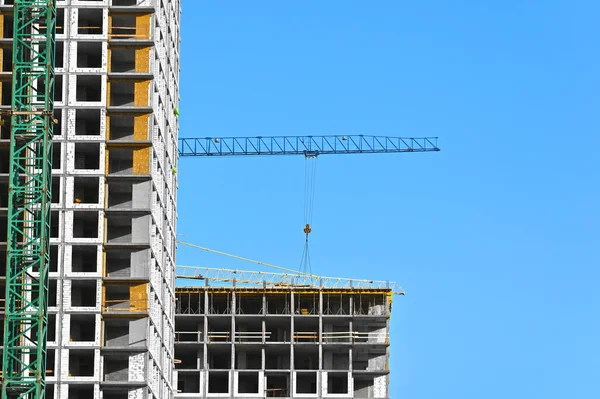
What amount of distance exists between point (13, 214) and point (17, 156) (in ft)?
16.5

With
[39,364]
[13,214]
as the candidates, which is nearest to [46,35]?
[13,214]

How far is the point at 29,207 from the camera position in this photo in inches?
7677

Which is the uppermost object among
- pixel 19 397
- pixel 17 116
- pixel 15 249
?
pixel 17 116

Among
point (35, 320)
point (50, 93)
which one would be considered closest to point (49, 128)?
point (50, 93)

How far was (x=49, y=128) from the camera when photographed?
632ft

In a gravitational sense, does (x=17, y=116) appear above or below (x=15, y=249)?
above

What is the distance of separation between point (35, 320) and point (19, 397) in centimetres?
669

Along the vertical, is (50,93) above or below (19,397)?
above

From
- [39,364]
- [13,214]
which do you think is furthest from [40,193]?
[39,364]

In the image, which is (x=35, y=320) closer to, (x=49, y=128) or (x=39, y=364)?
(x=39, y=364)

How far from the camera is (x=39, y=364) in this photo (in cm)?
18638

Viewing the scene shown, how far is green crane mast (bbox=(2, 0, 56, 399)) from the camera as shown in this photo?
187 meters

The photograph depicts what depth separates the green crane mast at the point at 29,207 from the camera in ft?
614

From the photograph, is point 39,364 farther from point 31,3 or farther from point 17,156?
point 31,3
